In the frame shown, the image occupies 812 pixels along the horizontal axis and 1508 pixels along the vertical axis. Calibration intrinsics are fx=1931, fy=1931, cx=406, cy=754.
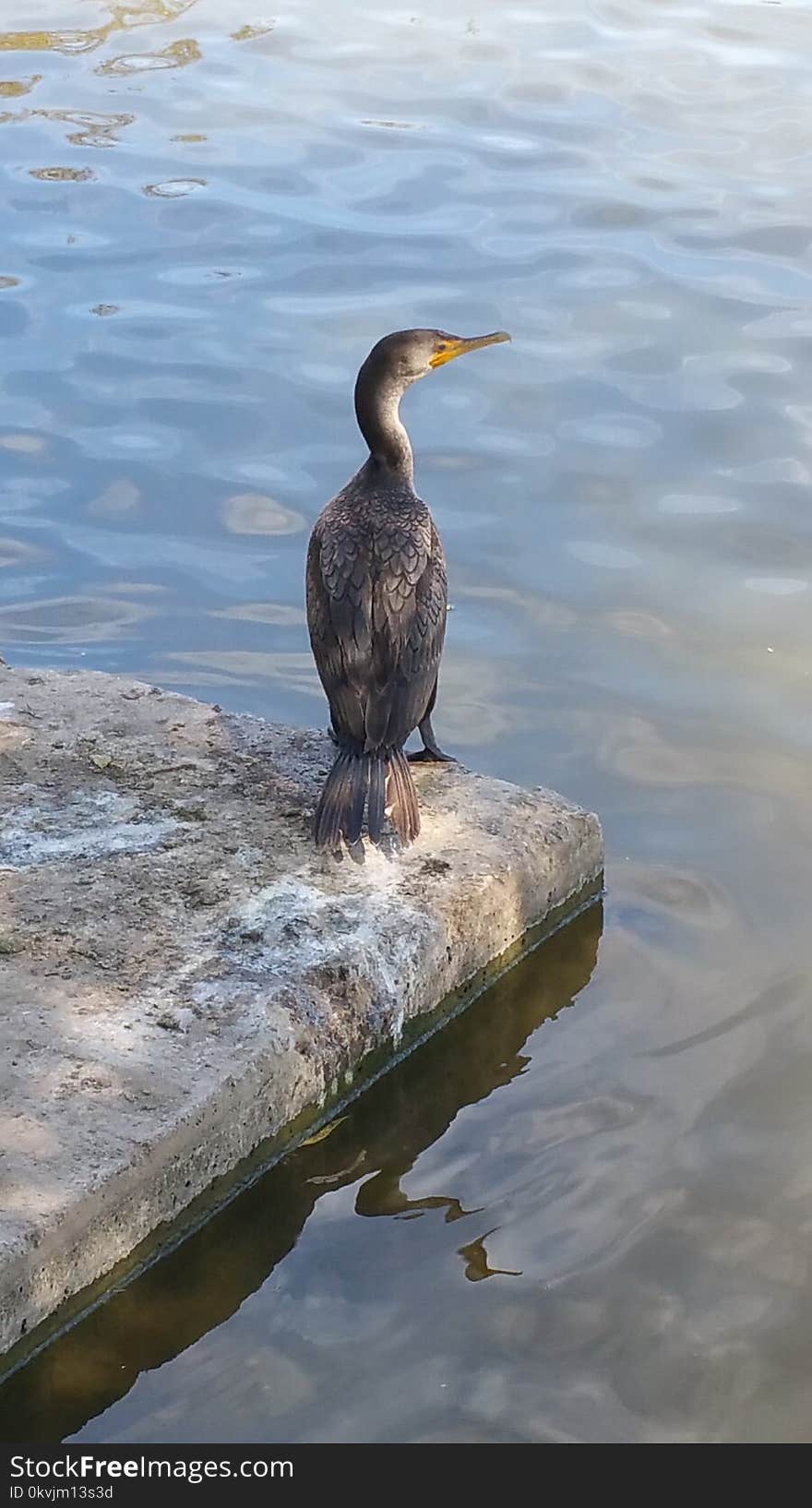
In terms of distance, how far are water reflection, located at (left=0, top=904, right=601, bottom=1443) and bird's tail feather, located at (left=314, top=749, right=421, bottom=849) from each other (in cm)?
44

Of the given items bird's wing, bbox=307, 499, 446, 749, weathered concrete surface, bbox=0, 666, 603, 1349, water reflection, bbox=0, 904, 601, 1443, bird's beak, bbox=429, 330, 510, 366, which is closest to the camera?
water reflection, bbox=0, 904, 601, 1443

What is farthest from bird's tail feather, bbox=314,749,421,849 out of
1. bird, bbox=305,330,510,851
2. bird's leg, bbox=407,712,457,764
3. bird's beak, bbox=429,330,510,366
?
bird's beak, bbox=429,330,510,366

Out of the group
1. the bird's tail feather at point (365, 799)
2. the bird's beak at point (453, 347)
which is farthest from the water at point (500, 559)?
the bird's beak at point (453, 347)

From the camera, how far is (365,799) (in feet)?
14.1

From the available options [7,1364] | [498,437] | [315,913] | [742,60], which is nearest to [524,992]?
[315,913]

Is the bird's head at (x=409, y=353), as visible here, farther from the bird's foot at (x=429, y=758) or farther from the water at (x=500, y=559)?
the water at (x=500, y=559)

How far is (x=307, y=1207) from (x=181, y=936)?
617mm

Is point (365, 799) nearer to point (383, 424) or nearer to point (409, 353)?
point (383, 424)

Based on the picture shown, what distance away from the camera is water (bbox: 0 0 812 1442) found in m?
3.40

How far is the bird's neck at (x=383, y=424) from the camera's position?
4.81 metres

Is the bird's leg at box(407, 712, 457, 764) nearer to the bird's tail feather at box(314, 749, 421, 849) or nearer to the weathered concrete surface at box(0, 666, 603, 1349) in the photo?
the weathered concrete surface at box(0, 666, 603, 1349)

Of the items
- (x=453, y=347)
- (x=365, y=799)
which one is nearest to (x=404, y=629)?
(x=365, y=799)

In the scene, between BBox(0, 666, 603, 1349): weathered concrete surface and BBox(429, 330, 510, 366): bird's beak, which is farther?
BBox(429, 330, 510, 366): bird's beak

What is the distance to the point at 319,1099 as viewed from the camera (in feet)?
12.5
